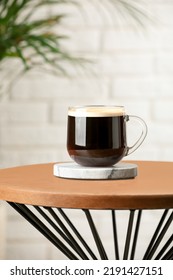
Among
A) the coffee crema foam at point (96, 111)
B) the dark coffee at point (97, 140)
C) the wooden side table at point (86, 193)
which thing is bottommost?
the wooden side table at point (86, 193)

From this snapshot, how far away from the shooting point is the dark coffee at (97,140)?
1.29 metres

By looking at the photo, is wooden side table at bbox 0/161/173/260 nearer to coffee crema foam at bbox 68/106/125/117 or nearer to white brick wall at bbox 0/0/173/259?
coffee crema foam at bbox 68/106/125/117

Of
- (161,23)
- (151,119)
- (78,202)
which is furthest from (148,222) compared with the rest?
(78,202)

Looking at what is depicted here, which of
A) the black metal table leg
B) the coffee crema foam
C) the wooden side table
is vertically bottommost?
the black metal table leg

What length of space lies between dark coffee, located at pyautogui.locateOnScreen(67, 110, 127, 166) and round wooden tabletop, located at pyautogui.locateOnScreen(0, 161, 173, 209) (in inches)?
2.7

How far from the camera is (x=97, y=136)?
1.29 m

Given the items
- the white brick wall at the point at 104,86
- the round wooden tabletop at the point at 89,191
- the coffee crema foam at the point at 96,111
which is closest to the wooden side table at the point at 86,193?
the round wooden tabletop at the point at 89,191

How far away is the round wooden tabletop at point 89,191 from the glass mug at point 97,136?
0.23ft

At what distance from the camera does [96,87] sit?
230 cm

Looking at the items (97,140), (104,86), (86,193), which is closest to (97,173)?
(97,140)

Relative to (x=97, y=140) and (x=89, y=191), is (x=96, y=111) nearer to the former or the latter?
(x=97, y=140)

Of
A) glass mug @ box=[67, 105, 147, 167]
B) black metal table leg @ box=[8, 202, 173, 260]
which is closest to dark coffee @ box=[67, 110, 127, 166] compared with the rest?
glass mug @ box=[67, 105, 147, 167]

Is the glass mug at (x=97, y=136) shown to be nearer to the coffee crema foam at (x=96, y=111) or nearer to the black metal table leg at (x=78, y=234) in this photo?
the coffee crema foam at (x=96, y=111)

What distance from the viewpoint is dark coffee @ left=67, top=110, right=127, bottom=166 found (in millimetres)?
1291
